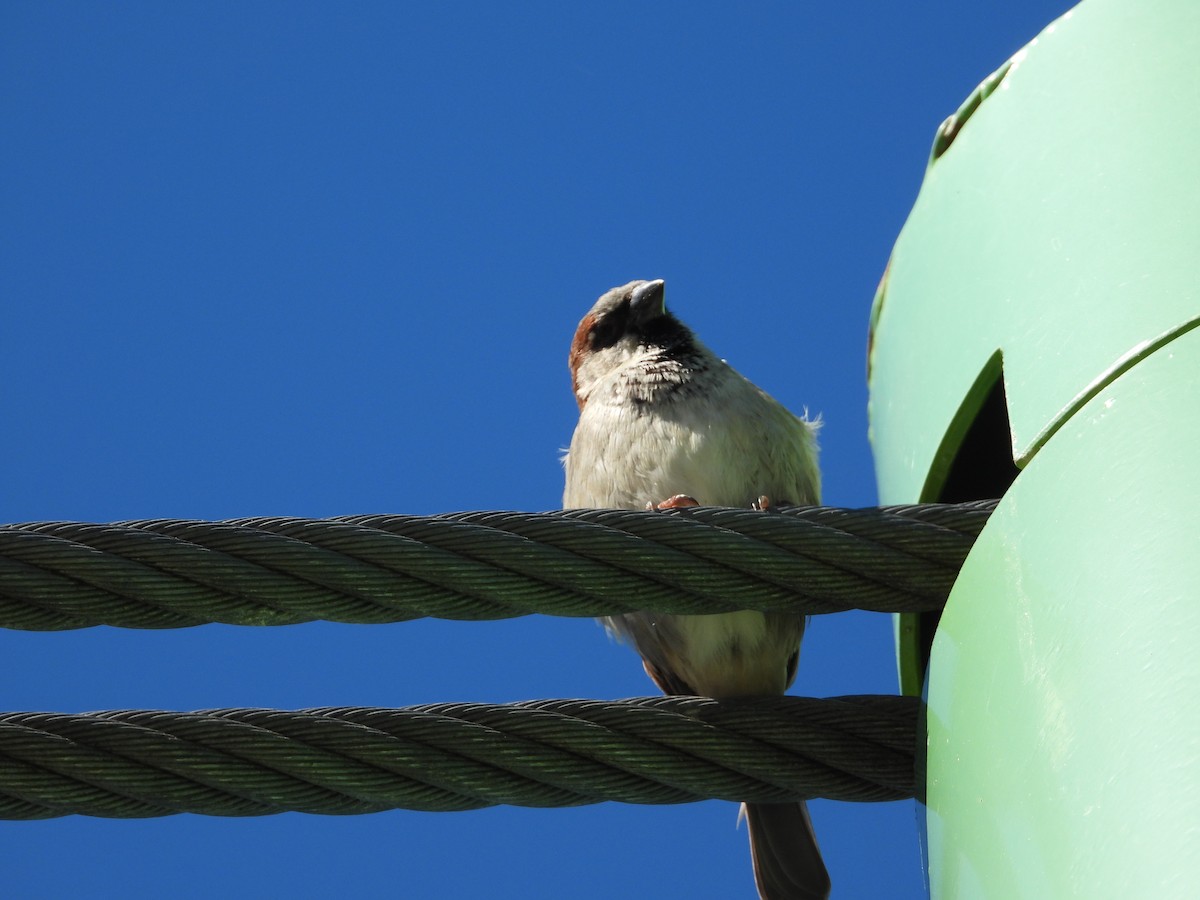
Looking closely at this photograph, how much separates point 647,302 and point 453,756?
3.06 meters

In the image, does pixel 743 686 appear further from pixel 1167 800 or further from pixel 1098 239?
pixel 1167 800

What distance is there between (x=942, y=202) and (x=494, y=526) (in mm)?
1086

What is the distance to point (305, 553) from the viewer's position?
8.11ft

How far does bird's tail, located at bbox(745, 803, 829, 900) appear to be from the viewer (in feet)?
13.6

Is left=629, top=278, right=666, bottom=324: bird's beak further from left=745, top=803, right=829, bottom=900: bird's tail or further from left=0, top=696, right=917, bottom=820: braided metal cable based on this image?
left=0, top=696, right=917, bottom=820: braided metal cable

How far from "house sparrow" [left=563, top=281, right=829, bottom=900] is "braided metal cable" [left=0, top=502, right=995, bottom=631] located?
64.6 inches

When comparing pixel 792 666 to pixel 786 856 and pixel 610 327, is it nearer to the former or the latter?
pixel 786 856

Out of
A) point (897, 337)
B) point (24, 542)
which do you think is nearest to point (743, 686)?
point (897, 337)

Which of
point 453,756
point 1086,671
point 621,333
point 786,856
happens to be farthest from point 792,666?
point 1086,671

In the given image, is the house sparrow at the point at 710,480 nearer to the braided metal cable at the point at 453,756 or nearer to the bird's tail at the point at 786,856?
the bird's tail at the point at 786,856

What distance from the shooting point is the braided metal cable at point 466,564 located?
246 cm

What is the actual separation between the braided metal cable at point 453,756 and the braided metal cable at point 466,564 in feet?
0.58

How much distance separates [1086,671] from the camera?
1707 millimetres

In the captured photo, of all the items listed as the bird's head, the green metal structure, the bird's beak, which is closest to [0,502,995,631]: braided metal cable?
the green metal structure
